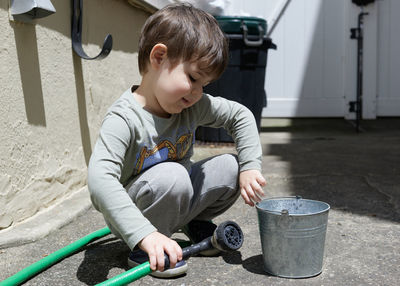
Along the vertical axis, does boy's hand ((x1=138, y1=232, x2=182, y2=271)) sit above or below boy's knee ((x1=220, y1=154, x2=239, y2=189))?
below

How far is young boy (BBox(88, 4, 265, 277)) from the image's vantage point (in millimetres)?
1601

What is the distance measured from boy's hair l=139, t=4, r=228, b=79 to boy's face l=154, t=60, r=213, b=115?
0.07ft

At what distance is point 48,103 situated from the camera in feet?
7.25

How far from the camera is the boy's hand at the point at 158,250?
132 centimetres

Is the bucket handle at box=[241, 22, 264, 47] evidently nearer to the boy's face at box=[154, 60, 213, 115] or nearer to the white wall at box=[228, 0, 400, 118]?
the white wall at box=[228, 0, 400, 118]

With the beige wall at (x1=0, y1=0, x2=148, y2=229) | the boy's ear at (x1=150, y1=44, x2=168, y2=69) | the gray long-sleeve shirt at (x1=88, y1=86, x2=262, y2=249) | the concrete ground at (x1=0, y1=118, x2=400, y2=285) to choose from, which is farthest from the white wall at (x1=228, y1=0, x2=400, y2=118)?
the boy's ear at (x1=150, y1=44, x2=168, y2=69)

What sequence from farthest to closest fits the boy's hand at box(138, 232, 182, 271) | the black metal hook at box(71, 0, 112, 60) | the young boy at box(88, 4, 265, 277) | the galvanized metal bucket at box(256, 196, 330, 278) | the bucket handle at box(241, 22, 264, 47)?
the bucket handle at box(241, 22, 264, 47) < the black metal hook at box(71, 0, 112, 60) < the young boy at box(88, 4, 265, 277) < the galvanized metal bucket at box(256, 196, 330, 278) < the boy's hand at box(138, 232, 182, 271)

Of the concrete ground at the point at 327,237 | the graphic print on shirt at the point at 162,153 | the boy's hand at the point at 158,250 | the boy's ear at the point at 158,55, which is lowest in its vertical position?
the concrete ground at the point at 327,237

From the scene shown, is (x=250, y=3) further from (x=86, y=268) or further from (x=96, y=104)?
(x=86, y=268)

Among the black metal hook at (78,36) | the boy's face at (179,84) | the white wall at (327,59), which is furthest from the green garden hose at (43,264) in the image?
the white wall at (327,59)

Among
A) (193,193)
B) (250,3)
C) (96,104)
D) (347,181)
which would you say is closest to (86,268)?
(193,193)

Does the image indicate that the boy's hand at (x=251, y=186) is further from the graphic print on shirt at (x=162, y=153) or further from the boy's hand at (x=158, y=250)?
the boy's hand at (x=158, y=250)

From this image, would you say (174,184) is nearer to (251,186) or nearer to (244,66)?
(251,186)

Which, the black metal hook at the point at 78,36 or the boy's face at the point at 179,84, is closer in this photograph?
the boy's face at the point at 179,84
